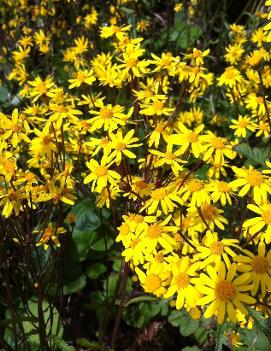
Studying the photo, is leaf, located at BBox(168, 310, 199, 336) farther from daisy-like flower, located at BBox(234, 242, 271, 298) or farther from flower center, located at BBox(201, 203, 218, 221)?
daisy-like flower, located at BBox(234, 242, 271, 298)

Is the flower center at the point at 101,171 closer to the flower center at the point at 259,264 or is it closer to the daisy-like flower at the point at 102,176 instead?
the daisy-like flower at the point at 102,176

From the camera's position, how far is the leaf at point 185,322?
2.35 meters

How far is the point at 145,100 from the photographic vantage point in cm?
221

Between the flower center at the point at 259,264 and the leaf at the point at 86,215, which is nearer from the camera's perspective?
the flower center at the point at 259,264

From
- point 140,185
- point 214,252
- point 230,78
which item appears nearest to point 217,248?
point 214,252

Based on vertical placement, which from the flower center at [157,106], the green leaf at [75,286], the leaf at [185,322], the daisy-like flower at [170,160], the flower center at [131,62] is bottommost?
the leaf at [185,322]

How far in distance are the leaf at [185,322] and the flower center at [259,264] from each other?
92 centimetres

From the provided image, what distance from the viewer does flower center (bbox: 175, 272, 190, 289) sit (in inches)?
64.5

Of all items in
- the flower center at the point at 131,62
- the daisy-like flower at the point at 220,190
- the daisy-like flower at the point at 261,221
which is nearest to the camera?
the daisy-like flower at the point at 261,221

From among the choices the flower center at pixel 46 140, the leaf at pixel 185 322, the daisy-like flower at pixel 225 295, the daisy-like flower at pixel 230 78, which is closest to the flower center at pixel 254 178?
the daisy-like flower at pixel 225 295

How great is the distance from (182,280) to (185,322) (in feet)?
2.74

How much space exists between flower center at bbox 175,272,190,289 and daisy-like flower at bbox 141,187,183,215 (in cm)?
27

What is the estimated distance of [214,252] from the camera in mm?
1616

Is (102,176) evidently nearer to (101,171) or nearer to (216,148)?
(101,171)
